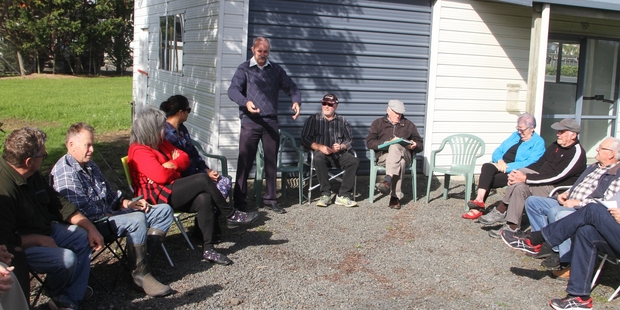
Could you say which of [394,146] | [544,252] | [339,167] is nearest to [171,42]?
[339,167]

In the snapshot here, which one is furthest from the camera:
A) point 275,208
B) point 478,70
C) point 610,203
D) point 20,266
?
point 478,70

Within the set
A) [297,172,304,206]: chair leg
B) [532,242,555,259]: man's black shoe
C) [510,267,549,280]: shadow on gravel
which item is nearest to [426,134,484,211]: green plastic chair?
[297,172,304,206]: chair leg

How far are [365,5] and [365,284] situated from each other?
4.56 m

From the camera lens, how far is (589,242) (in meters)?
4.42

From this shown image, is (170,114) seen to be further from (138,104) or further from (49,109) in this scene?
(49,109)

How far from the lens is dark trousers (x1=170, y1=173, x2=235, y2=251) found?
16.6 ft

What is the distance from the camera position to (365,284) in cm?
484

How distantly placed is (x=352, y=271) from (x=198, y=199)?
52.7 inches

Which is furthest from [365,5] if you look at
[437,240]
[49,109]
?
[49,109]

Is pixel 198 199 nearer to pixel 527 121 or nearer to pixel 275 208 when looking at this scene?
pixel 275 208

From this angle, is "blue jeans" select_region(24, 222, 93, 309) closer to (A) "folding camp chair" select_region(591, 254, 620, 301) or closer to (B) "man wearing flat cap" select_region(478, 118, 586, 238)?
(A) "folding camp chair" select_region(591, 254, 620, 301)

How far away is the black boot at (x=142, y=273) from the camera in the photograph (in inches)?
171

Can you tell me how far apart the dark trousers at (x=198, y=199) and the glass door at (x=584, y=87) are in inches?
242

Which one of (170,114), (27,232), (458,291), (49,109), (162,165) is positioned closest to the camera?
(27,232)
